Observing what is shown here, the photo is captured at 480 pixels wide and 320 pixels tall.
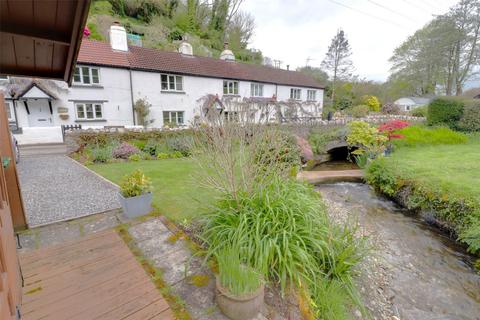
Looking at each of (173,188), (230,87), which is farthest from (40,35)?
(230,87)

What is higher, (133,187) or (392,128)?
(392,128)

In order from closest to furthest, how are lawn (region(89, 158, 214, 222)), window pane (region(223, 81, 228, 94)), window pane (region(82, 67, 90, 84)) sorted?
1. lawn (region(89, 158, 214, 222))
2. window pane (region(82, 67, 90, 84))
3. window pane (region(223, 81, 228, 94))

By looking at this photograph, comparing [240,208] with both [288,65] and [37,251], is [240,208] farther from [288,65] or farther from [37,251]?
[288,65]

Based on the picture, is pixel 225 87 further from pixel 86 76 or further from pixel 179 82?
pixel 86 76

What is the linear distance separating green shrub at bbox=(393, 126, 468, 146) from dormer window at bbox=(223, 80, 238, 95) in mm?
13026

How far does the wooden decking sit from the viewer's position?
86.0 inches

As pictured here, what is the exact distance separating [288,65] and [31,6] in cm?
3006

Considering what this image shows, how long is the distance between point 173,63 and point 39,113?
358 inches

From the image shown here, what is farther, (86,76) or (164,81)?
(164,81)

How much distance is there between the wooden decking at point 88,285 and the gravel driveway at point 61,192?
133cm

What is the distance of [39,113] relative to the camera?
43.6 feet

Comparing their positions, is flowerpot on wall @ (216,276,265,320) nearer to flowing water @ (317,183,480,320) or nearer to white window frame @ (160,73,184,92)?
flowing water @ (317,183,480,320)

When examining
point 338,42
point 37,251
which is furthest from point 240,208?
point 338,42

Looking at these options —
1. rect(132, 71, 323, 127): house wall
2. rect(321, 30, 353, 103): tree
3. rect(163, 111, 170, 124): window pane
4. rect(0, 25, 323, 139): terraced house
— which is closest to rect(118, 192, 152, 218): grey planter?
rect(0, 25, 323, 139): terraced house
